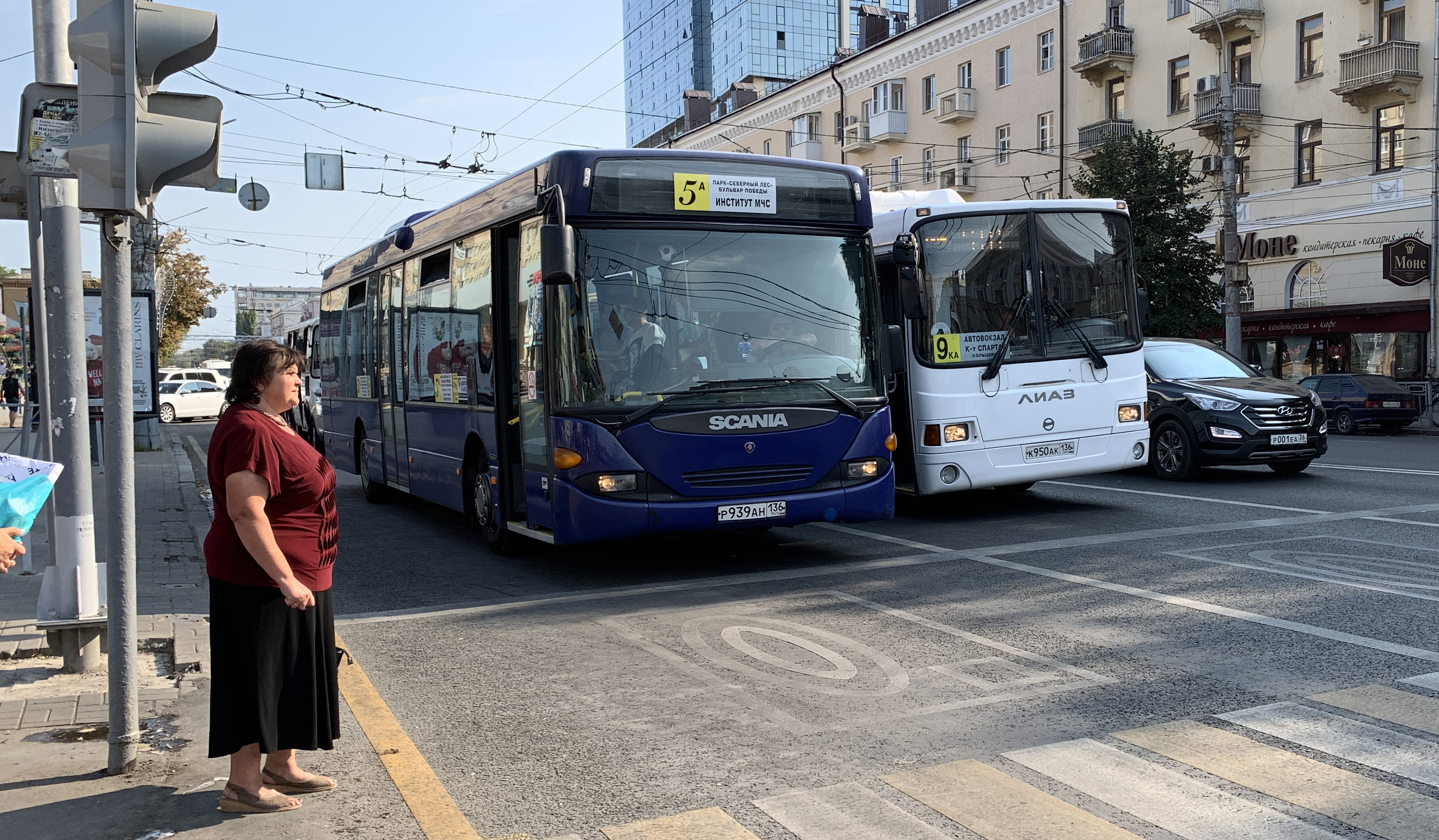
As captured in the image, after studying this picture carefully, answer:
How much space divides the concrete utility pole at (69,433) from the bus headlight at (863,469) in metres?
4.87

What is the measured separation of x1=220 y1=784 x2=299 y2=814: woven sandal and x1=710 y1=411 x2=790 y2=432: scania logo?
4.64m

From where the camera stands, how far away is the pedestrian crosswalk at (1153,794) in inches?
154

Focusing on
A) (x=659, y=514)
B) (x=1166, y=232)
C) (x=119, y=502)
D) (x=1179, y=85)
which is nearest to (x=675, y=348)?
(x=659, y=514)

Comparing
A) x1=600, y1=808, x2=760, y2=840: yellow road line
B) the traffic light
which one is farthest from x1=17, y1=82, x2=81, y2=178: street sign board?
x1=600, y1=808, x2=760, y2=840: yellow road line

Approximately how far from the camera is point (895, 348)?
9.59 metres

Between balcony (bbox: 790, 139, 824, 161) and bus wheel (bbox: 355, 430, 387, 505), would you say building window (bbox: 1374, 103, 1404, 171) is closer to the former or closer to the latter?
balcony (bbox: 790, 139, 824, 161)

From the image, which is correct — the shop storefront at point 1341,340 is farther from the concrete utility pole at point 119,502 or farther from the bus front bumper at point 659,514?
the concrete utility pole at point 119,502

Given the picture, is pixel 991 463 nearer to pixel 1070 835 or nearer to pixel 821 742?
pixel 821 742

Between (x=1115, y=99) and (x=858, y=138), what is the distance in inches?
516

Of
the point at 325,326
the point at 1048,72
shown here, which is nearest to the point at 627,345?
the point at 325,326

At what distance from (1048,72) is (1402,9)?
40.8 feet

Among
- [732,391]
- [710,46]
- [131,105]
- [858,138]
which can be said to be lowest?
[732,391]

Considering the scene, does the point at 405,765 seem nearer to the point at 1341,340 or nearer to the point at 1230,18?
the point at 1341,340

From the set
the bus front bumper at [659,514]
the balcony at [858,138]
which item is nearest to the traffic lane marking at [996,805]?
the bus front bumper at [659,514]
